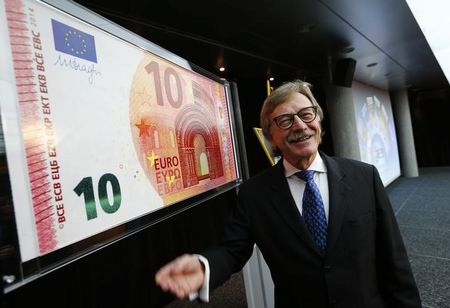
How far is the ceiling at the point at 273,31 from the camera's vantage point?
2.48 metres

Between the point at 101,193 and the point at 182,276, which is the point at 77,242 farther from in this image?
the point at 182,276

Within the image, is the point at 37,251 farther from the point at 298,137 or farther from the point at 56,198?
the point at 298,137

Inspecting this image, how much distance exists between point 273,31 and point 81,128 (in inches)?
104

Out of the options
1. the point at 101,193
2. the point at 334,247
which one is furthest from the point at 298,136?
the point at 101,193

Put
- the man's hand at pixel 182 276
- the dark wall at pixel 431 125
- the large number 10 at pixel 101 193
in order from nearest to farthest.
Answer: the man's hand at pixel 182 276 → the large number 10 at pixel 101 193 → the dark wall at pixel 431 125

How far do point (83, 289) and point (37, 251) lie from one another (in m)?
0.76

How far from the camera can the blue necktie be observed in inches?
45.2

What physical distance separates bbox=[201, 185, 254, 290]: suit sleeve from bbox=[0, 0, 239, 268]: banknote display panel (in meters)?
0.41

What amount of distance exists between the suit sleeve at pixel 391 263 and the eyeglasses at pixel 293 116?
36 centimetres

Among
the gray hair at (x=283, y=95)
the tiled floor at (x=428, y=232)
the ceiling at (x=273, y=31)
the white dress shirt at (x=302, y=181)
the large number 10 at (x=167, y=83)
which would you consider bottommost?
the tiled floor at (x=428, y=232)

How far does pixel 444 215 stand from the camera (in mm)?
4898

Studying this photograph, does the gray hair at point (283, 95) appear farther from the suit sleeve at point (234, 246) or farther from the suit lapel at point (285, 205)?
the suit sleeve at point (234, 246)

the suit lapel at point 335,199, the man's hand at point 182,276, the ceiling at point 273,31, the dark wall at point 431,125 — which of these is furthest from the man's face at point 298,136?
the dark wall at point 431,125

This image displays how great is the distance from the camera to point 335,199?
1.16 meters
